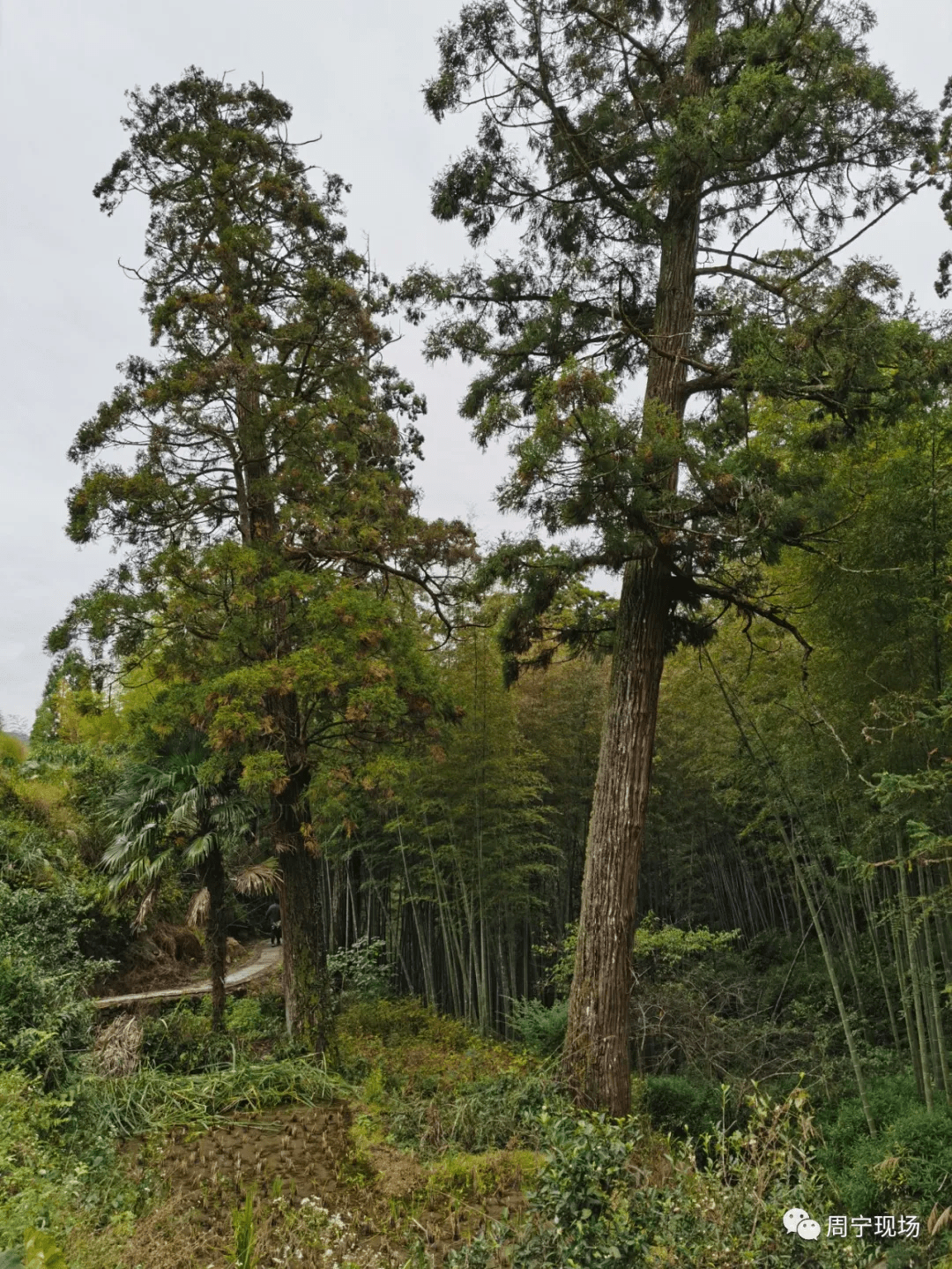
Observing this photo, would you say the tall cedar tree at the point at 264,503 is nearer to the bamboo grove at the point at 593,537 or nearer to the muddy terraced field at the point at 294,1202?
the bamboo grove at the point at 593,537

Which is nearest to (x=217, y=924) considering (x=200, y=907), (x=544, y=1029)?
(x=200, y=907)

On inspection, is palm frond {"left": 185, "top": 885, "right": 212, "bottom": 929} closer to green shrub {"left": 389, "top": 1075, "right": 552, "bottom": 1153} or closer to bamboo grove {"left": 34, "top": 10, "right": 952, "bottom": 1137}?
bamboo grove {"left": 34, "top": 10, "right": 952, "bottom": 1137}

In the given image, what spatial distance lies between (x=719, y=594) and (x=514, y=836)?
214 inches

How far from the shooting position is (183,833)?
7781mm

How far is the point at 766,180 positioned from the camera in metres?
6.49

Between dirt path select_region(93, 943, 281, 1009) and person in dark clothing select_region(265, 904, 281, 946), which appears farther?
person in dark clothing select_region(265, 904, 281, 946)

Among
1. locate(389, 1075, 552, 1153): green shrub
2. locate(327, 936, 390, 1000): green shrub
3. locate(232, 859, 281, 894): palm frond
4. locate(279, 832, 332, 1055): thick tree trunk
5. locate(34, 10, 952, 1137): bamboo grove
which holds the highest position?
locate(34, 10, 952, 1137): bamboo grove

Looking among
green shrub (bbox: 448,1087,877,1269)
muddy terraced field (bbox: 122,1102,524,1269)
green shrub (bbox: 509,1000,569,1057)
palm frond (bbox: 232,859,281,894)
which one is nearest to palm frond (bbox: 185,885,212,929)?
palm frond (bbox: 232,859,281,894)

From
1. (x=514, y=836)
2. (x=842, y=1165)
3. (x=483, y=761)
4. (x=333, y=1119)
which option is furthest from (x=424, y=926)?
(x=842, y=1165)

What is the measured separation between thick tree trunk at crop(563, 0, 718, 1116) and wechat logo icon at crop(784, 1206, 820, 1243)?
3045 millimetres

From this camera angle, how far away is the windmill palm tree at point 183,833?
759 cm

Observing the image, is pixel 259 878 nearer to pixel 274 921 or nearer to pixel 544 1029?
pixel 544 1029

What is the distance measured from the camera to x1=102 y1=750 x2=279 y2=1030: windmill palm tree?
7594 millimetres

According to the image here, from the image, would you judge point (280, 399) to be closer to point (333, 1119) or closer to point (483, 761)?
point (483, 761)
